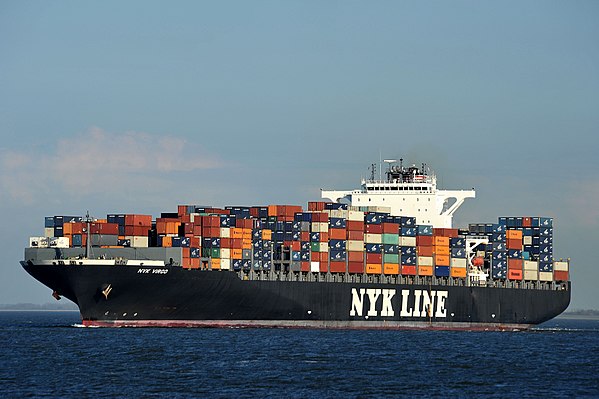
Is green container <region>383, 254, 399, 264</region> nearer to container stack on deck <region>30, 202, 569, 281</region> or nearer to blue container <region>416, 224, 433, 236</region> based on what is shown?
container stack on deck <region>30, 202, 569, 281</region>

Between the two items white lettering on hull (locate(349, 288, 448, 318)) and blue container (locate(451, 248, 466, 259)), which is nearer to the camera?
white lettering on hull (locate(349, 288, 448, 318))

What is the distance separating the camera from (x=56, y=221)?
77812 millimetres

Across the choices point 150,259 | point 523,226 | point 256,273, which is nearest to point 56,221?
point 150,259

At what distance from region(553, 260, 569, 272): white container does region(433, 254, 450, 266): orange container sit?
13888mm

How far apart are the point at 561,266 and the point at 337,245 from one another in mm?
26060

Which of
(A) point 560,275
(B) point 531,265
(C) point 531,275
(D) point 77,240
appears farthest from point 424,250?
(D) point 77,240

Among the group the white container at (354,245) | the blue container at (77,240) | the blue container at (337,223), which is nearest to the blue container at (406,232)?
the white container at (354,245)

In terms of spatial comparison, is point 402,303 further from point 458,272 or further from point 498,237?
point 498,237

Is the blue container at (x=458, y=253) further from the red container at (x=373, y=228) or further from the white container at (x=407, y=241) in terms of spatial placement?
the red container at (x=373, y=228)

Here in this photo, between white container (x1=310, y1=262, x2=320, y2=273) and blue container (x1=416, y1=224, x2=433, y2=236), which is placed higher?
blue container (x1=416, y1=224, x2=433, y2=236)

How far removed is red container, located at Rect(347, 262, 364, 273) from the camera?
83375 millimetres

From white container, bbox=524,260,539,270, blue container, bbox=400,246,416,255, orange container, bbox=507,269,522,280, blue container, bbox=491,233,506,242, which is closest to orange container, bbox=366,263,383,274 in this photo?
blue container, bbox=400,246,416,255

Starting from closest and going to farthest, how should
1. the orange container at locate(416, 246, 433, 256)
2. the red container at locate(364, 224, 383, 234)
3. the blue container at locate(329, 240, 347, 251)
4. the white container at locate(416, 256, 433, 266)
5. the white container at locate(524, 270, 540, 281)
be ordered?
the blue container at locate(329, 240, 347, 251) < the red container at locate(364, 224, 383, 234) < the white container at locate(416, 256, 433, 266) < the orange container at locate(416, 246, 433, 256) < the white container at locate(524, 270, 540, 281)

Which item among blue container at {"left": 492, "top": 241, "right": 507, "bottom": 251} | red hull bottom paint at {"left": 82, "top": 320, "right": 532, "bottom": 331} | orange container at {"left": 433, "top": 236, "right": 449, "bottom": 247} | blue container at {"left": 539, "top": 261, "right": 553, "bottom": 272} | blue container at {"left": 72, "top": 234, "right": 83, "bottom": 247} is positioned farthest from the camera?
blue container at {"left": 539, "top": 261, "right": 553, "bottom": 272}
